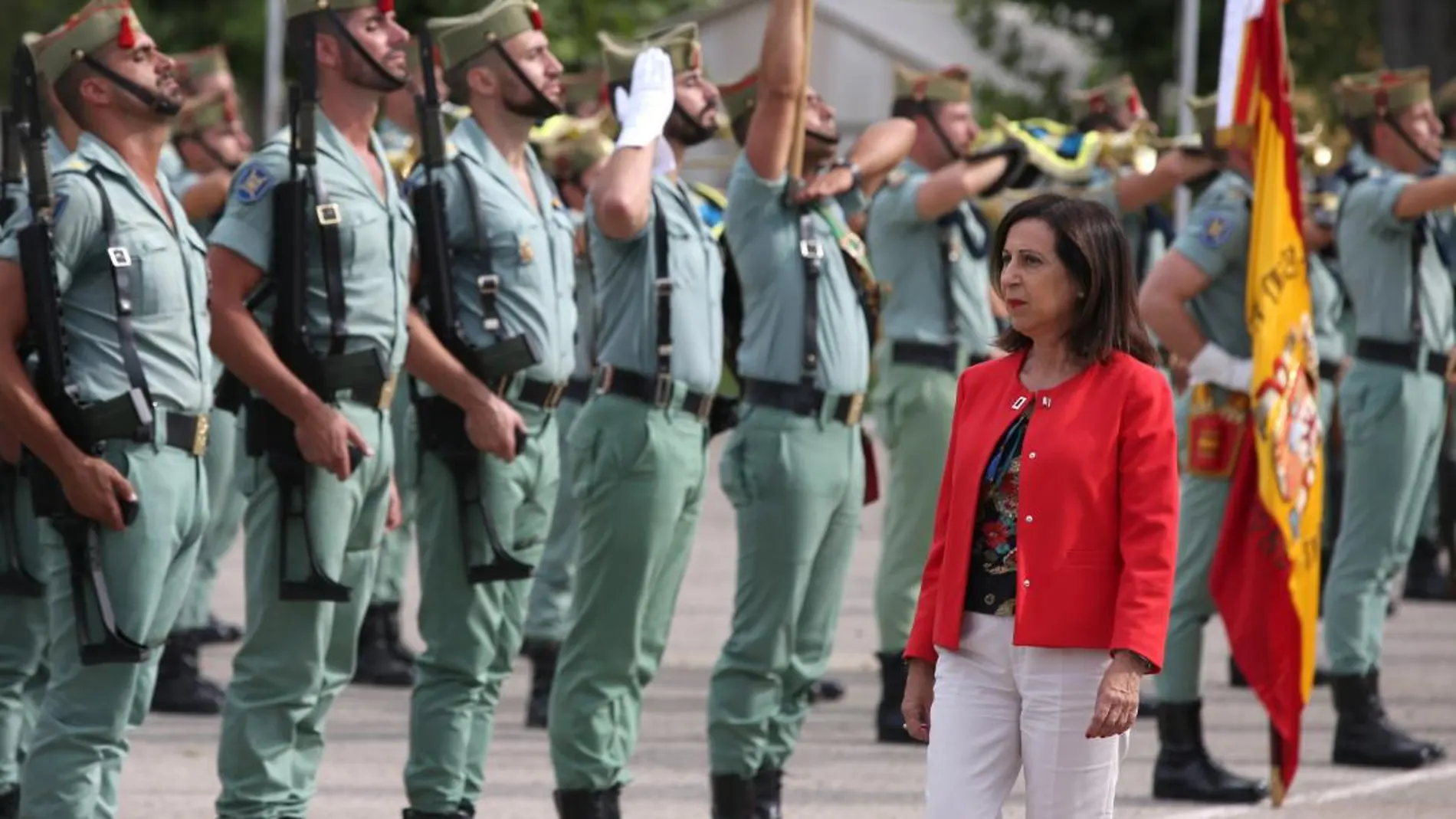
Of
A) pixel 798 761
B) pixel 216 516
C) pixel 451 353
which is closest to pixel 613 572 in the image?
pixel 451 353

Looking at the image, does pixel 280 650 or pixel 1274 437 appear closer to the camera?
pixel 280 650

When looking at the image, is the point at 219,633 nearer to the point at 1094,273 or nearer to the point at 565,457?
the point at 565,457

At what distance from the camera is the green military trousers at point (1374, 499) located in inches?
380

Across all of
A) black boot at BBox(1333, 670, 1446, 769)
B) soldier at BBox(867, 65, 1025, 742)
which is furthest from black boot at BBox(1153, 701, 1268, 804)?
soldier at BBox(867, 65, 1025, 742)

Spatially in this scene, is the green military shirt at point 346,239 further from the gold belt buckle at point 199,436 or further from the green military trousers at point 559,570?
the green military trousers at point 559,570

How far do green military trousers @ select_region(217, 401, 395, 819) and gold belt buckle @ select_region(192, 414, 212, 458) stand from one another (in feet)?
1.08

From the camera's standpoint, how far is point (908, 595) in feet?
33.2

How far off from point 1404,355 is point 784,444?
9.63 ft

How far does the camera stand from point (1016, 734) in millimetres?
5320

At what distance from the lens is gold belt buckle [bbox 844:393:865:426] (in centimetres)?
801

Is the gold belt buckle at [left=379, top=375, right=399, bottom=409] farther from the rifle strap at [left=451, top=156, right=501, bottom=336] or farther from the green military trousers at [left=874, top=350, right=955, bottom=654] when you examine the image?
the green military trousers at [left=874, top=350, right=955, bottom=654]

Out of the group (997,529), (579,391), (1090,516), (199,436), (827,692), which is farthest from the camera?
(579,391)

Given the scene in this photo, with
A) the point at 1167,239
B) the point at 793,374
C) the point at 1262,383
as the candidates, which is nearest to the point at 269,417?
the point at 793,374

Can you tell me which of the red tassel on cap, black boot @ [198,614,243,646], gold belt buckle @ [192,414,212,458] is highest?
the red tassel on cap
